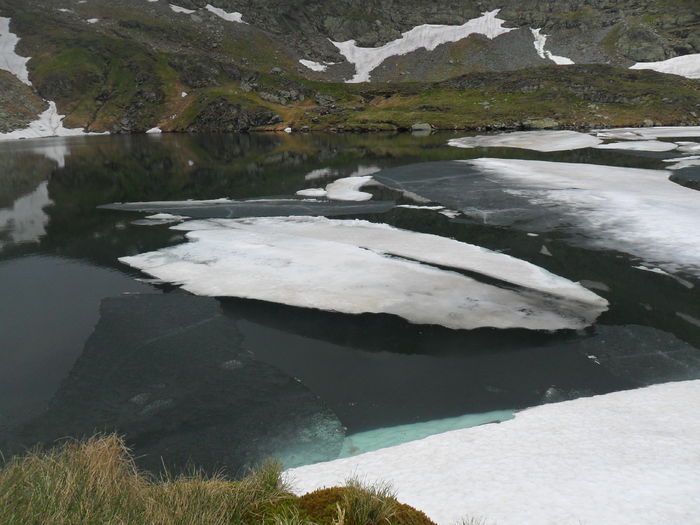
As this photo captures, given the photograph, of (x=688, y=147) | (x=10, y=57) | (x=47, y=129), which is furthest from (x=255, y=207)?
(x=10, y=57)

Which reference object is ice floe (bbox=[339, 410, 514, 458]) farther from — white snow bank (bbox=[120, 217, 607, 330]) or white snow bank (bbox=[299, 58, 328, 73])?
white snow bank (bbox=[299, 58, 328, 73])

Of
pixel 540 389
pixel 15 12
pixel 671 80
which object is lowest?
pixel 540 389

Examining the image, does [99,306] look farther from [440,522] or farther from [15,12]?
[15,12]

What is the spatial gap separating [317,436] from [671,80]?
487 feet

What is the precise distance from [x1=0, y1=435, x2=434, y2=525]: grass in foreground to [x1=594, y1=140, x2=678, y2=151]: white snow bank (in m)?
61.7

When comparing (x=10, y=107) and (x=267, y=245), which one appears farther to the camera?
(x=10, y=107)

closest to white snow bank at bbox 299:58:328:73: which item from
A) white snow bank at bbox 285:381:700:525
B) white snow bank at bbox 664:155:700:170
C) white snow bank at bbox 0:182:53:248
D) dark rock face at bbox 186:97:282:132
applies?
dark rock face at bbox 186:97:282:132

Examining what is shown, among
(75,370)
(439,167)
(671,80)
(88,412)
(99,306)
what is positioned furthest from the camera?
(671,80)

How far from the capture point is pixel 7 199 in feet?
118

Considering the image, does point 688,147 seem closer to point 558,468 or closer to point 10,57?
point 558,468

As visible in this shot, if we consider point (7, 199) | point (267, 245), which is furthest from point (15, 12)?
point (267, 245)

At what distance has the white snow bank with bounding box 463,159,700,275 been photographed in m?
19.2

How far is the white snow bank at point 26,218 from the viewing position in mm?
25203

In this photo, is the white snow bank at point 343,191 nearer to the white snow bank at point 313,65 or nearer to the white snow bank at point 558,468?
the white snow bank at point 558,468
